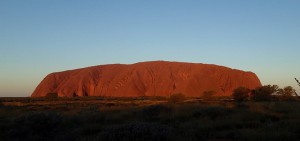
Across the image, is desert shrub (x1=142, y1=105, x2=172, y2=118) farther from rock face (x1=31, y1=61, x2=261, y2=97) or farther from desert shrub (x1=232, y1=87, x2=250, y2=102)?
rock face (x1=31, y1=61, x2=261, y2=97)

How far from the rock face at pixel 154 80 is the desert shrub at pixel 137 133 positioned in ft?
293

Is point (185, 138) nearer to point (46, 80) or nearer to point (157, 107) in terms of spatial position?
point (157, 107)

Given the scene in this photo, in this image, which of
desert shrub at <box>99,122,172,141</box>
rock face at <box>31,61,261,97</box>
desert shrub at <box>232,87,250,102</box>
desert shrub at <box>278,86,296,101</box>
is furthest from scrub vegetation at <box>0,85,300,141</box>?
rock face at <box>31,61,261,97</box>

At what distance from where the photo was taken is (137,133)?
9852 millimetres

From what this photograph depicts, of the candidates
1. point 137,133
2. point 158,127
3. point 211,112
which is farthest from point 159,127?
point 211,112

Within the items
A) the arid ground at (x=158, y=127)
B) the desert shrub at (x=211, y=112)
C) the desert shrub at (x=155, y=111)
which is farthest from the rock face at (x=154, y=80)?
the arid ground at (x=158, y=127)

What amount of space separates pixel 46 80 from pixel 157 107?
115142mm

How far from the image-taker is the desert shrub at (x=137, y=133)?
9.73m

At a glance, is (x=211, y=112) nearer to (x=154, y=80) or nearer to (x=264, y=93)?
(x=264, y=93)

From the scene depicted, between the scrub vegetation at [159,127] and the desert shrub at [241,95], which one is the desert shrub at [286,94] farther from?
the scrub vegetation at [159,127]

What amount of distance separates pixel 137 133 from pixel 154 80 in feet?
329

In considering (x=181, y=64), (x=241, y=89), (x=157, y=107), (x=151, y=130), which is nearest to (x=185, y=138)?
(x=151, y=130)

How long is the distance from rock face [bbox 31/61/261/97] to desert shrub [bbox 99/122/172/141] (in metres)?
89.2

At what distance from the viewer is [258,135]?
10.3 meters
